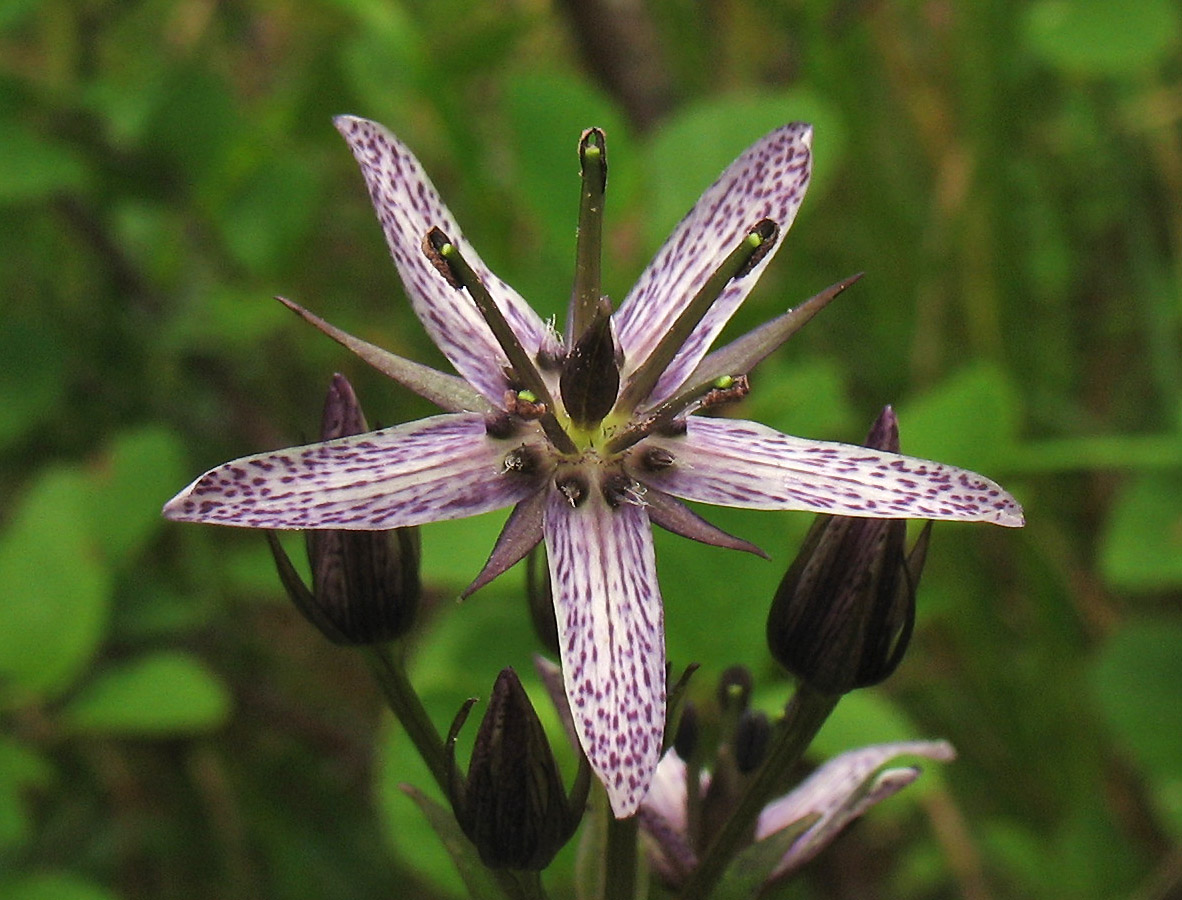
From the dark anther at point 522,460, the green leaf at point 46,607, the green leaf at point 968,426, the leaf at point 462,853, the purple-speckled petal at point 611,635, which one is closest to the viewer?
the purple-speckled petal at point 611,635

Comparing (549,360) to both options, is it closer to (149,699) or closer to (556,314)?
(556,314)

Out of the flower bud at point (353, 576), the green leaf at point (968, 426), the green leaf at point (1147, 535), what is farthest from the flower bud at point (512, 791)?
the green leaf at point (1147, 535)

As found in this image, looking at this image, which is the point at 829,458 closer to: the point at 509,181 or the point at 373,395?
the point at 373,395

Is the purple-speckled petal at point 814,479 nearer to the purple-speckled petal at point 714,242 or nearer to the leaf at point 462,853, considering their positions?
the purple-speckled petal at point 714,242

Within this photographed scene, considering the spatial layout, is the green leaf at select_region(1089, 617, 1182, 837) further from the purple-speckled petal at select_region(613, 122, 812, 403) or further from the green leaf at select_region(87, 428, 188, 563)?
the green leaf at select_region(87, 428, 188, 563)

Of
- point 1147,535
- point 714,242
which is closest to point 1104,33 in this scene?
point 1147,535

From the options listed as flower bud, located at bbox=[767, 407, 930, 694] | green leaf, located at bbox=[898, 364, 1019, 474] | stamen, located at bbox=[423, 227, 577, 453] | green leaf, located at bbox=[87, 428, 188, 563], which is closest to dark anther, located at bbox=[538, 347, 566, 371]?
stamen, located at bbox=[423, 227, 577, 453]
